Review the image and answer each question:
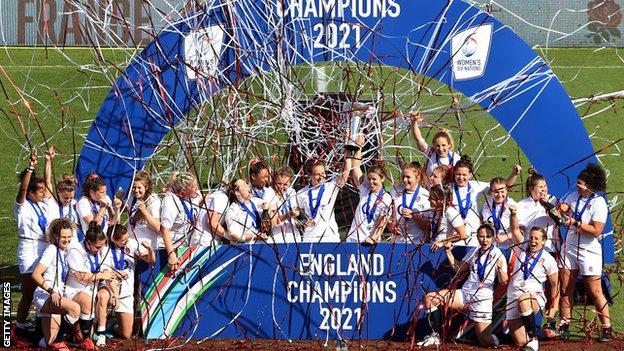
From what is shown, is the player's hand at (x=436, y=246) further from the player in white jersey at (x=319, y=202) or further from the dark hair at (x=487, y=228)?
the player in white jersey at (x=319, y=202)

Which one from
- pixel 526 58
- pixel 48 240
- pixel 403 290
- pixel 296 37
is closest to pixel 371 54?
pixel 296 37

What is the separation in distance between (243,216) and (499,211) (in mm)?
2318

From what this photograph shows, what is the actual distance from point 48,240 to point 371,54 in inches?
132

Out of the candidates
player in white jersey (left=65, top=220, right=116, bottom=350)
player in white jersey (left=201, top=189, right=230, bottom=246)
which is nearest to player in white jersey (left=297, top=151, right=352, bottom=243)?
player in white jersey (left=201, top=189, right=230, bottom=246)

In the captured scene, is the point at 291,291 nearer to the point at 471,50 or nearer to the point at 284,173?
the point at 284,173

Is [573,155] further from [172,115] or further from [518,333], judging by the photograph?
[172,115]

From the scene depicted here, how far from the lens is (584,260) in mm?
11180

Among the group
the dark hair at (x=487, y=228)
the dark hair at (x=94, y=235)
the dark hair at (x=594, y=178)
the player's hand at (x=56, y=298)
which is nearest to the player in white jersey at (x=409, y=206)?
the dark hair at (x=487, y=228)

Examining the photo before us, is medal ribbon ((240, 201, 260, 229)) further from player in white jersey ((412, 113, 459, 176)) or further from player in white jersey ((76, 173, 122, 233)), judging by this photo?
player in white jersey ((412, 113, 459, 176))

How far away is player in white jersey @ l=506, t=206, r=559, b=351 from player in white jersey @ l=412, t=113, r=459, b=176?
167 centimetres

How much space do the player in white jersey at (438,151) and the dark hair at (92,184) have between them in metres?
3.00

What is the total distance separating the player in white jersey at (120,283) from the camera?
35.0 ft

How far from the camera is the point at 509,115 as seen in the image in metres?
11.6

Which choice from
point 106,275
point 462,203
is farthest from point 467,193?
point 106,275
